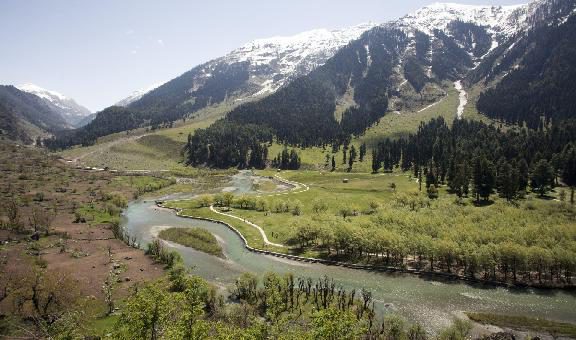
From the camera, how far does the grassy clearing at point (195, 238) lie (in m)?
134

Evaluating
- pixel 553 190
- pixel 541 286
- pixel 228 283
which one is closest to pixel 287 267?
pixel 228 283

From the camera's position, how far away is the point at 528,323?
78.6m

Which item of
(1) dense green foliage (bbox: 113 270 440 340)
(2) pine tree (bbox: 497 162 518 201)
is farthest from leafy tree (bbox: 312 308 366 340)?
(2) pine tree (bbox: 497 162 518 201)

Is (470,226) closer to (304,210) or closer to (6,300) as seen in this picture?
(304,210)

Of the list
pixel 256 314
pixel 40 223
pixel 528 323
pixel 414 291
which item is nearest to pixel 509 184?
pixel 414 291

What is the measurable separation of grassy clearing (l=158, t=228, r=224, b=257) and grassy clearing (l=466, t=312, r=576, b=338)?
75.2 metres

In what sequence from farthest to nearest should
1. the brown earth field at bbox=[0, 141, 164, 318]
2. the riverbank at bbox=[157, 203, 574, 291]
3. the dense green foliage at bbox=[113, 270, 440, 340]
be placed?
the brown earth field at bbox=[0, 141, 164, 318] → the riverbank at bbox=[157, 203, 574, 291] → the dense green foliage at bbox=[113, 270, 440, 340]

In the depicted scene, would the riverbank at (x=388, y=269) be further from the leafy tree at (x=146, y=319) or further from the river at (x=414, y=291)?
the leafy tree at (x=146, y=319)

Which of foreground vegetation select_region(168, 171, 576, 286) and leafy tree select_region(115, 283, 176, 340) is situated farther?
foreground vegetation select_region(168, 171, 576, 286)

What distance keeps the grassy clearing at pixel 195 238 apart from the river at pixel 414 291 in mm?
2664

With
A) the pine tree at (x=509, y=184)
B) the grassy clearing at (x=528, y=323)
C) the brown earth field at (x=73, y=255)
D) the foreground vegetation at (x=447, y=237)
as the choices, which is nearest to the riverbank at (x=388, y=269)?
the foreground vegetation at (x=447, y=237)

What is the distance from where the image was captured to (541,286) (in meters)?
93.9

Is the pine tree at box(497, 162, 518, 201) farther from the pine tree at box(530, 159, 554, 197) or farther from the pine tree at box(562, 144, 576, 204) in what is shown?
the pine tree at box(562, 144, 576, 204)

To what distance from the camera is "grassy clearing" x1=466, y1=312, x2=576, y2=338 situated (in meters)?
74.9
